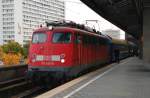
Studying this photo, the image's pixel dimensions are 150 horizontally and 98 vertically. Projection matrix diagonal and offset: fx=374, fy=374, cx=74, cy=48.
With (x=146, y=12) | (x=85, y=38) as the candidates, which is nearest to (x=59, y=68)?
(x=85, y=38)

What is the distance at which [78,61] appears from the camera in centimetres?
1838

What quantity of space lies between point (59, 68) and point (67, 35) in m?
1.70

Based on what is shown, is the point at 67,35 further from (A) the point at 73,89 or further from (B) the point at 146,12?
(B) the point at 146,12

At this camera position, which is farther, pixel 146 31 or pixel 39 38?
pixel 146 31

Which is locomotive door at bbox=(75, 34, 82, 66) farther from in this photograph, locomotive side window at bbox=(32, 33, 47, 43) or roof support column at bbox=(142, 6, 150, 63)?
roof support column at bbox=(142, 6, 150, 63)

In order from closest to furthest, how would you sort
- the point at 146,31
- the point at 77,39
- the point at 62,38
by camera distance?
1. the point at 62,38
2. the point at 77,39
3. the point at 146,31

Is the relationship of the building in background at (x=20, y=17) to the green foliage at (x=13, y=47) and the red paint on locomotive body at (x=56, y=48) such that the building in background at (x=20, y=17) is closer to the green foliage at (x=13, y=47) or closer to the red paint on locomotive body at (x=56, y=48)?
the green foliage at (x=13, y=47)

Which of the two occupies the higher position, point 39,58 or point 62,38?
point 62,38

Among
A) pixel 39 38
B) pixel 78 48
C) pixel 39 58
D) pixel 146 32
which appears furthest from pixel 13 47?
pixel 39 58

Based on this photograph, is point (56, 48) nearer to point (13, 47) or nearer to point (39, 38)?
point (39, 38)

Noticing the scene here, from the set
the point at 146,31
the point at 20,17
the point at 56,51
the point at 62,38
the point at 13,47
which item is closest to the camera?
the point at 56,51

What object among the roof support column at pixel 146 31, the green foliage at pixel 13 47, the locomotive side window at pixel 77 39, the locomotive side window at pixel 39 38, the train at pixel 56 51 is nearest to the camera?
the train at pixel 56 51

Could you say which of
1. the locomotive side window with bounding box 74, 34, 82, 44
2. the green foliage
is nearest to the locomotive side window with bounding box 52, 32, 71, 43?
the locomotive side window with bounding box 74, 34, 82, 44

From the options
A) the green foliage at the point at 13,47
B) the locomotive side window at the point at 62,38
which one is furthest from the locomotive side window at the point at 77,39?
the green foliage at the point at 13,47
